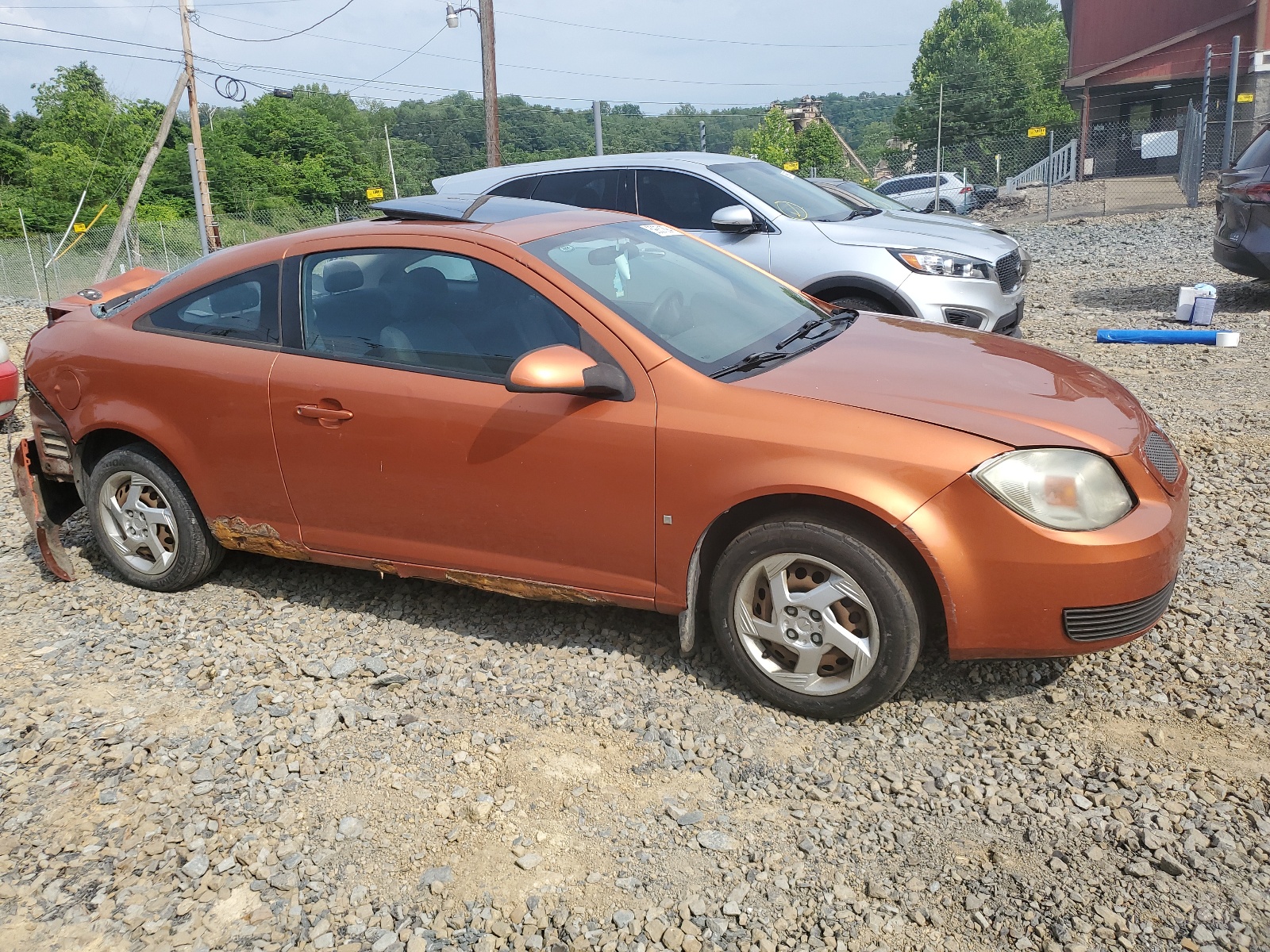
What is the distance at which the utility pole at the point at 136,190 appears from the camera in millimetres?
23984

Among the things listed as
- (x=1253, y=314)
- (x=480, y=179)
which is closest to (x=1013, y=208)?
(x=1253, y=314)

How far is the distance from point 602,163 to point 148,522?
17.2 ft

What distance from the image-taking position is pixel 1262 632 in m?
3.90

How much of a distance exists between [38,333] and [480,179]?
16.4 ft

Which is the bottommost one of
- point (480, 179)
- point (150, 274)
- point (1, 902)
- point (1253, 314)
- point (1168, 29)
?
point (1, 902)

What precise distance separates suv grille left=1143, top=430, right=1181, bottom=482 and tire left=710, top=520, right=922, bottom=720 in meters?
0.96

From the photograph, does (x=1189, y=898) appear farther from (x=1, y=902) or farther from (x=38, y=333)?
(x=38, y=333)

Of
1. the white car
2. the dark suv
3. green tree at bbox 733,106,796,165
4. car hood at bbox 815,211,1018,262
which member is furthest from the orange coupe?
green tree at bbox 733,106,796,165

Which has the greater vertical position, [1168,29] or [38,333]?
[1168,29]

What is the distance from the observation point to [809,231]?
7918mm

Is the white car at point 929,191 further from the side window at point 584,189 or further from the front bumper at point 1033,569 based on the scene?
the front bumper at point 1033,569

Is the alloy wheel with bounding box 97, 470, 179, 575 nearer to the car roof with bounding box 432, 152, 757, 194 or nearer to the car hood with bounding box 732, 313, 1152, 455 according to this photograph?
the car hood with bounding box 732, 313, 1152, 455

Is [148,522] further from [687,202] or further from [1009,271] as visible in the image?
[1009,271]

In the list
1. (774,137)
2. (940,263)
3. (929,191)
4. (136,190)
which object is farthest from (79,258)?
(774,137)
